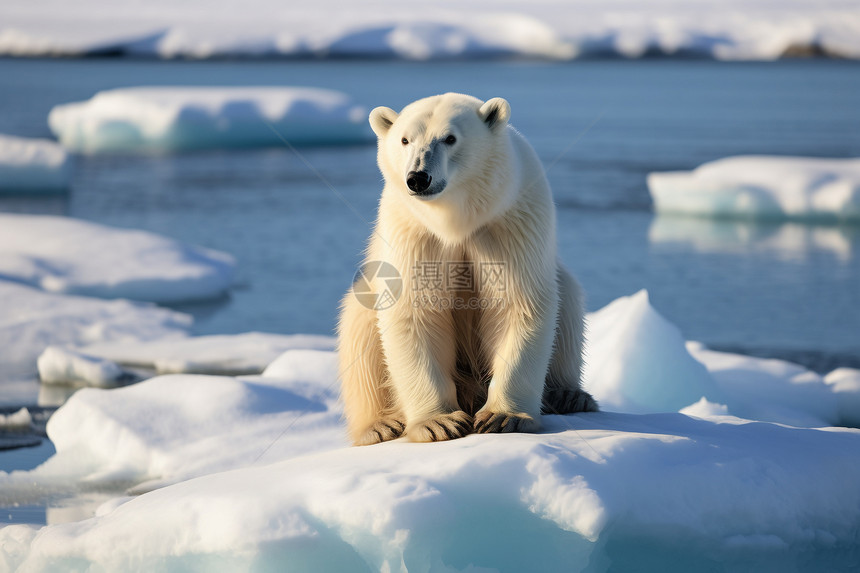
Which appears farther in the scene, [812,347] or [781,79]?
[781,79]

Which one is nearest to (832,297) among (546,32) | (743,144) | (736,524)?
(736,524)

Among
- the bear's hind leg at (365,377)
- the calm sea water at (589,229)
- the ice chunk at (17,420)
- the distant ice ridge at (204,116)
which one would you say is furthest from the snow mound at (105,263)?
the distant ice ridge at (204,116)

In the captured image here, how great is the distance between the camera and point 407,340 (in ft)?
11.8

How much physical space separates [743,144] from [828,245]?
55.5ft

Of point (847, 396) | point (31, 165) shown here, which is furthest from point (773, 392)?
point (31, 165)

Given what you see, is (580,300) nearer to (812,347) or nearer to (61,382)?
(61,382)

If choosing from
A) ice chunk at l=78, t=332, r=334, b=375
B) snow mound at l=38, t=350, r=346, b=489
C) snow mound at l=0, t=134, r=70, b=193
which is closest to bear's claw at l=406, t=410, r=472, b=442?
snow mound at l=38, t=350, r=346, b=489

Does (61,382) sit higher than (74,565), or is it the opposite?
(74,565)

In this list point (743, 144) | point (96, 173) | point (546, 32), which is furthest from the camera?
point (546, 32)

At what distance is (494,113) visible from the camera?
3451 millimetres

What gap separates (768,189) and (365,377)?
13382mm

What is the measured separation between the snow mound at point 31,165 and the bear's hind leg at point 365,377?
15.0 metres

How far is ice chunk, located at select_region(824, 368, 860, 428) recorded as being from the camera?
7.11 metres

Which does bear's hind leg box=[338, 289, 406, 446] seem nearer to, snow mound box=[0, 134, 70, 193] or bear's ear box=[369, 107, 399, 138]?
bear's ear box=[369, 107, 399, 138]
